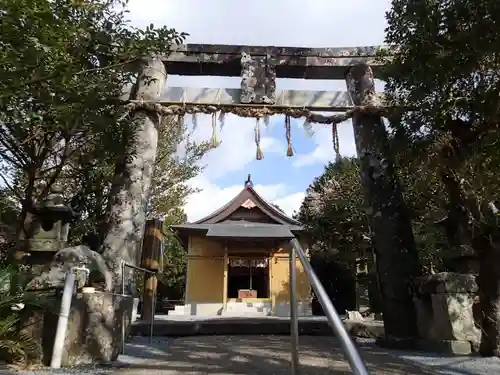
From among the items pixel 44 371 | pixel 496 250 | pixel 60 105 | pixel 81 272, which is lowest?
pixel 44 371

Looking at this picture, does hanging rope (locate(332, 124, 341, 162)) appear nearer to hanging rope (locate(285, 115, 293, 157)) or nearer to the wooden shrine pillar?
hanging rope (locate(285, 115, 293, 157))

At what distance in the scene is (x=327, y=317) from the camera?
1.84 meters

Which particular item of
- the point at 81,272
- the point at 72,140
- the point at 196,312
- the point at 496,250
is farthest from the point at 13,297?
the point at 196,312

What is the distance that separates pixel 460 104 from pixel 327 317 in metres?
3.75

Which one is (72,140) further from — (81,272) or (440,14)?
(440,14)

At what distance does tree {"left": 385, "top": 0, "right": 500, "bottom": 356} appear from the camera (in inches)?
157

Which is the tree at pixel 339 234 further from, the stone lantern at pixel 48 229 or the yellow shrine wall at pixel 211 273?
the stone lantern at pixel 48 229

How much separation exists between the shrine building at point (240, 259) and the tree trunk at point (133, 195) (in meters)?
7.91

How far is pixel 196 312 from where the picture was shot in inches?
597

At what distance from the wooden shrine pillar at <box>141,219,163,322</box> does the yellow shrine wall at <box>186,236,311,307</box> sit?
7.14m

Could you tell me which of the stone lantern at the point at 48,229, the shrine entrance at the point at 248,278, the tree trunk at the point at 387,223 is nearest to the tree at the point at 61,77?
the stone lantern at the point at 48,229

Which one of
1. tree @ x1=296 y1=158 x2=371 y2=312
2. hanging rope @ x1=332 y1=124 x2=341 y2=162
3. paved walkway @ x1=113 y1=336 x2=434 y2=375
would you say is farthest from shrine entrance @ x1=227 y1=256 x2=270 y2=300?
paved walkway @ x1=113 y1=336 x2=434 y2=375

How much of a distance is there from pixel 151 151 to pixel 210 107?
4.34 ft

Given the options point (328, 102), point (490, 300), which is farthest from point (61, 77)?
point (328, 102)
